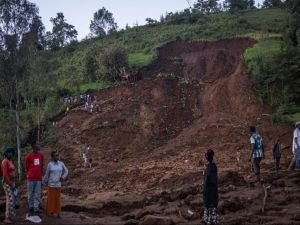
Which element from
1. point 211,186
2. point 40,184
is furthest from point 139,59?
point 211,186

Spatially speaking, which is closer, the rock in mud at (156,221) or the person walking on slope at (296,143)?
the rock in mud at (156,221)

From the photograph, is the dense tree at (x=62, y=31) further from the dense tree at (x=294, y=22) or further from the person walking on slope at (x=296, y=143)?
the person walking on slope at (x=296, y=143)

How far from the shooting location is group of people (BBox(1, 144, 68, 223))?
32.1 ft

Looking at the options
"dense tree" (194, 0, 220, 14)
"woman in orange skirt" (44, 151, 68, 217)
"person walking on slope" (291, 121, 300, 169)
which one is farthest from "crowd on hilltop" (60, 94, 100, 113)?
"dense tree" (194, 0, 220, 14)

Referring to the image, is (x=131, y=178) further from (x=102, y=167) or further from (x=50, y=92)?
(x=50, y=92)

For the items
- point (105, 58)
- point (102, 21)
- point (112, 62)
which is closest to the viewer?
point (112, 62)

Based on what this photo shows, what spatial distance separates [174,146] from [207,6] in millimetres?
54923

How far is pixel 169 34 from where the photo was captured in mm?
50812

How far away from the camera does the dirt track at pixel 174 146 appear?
1171 centimetres

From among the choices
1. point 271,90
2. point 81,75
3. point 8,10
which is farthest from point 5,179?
point 81,75

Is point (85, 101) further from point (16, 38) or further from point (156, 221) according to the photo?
point (156, 221)

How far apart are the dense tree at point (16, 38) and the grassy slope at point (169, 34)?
54.3 feet

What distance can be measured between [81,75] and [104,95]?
8.40 m

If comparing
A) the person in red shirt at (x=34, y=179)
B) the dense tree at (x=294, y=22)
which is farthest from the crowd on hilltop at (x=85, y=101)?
the person in red shirt at (x=34, y=179)
